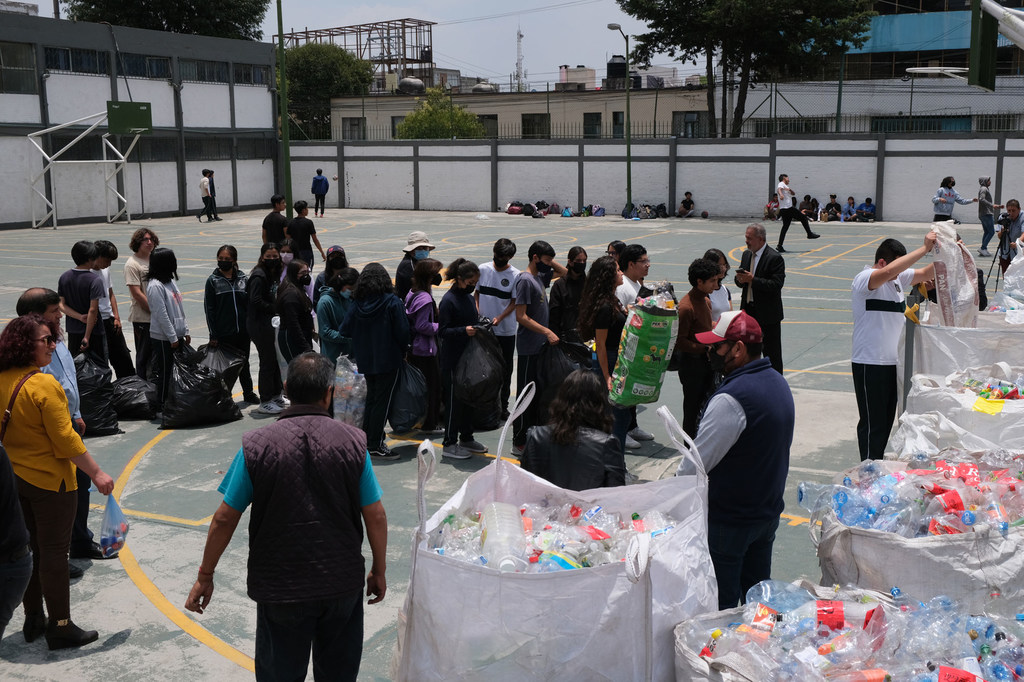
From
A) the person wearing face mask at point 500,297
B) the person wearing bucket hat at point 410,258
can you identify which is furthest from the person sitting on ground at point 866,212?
the person wearing face mask at point 500,297

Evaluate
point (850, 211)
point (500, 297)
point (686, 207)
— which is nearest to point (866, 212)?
point (850, 211)

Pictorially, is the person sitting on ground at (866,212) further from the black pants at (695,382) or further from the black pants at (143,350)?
the black pants at (143,350)

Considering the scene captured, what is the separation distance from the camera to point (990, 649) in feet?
12.3

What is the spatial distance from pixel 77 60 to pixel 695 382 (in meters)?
36.7

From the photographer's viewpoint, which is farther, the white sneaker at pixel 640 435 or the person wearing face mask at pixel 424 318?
the white sneaker at pixel 640 435

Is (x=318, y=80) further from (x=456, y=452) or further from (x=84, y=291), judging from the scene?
(x=456, y=452)

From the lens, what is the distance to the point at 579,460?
17.1 feet

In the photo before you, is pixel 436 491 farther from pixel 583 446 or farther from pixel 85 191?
pixel 85 191

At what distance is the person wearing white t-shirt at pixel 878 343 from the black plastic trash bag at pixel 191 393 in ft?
19.6

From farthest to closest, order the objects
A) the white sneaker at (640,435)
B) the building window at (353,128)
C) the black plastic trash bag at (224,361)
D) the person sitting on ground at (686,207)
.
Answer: the building window at (353,128), the person sitting on ground at (686,207), the black plastic trash bag at (224,361), the white sneaker at (640,435)

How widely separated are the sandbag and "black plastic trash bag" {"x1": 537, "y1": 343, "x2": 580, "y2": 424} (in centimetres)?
87

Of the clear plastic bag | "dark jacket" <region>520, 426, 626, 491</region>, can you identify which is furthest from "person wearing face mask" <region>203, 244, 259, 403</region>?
"dark jacket" <region>520, 426, 626, 491</region>

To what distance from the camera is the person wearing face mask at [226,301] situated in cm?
996

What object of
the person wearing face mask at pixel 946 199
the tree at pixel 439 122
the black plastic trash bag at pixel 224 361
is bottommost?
the black plastic trash bag at pixel 224 361
